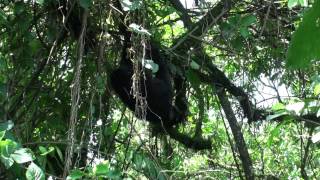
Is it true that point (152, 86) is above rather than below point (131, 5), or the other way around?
below

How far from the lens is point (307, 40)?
296mm

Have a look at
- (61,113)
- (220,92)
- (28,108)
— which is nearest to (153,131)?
(220,92)

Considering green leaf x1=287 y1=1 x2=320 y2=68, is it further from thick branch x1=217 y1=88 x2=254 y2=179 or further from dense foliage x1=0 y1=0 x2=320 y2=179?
thick branch x1=217 y1=88 x2=254 y2=179

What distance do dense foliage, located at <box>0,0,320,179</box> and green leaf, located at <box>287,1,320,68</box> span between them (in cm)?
93

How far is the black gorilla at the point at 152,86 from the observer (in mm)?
2270

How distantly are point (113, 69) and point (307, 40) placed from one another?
2.06 meters

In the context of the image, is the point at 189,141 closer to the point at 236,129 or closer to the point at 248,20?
the point at 236,129

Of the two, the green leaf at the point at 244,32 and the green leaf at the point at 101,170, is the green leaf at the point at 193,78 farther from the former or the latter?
the green leaf at the point at 101,170

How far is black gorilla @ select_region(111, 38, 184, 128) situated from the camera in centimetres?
227

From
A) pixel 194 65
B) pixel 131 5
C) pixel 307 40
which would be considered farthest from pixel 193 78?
pixel 307 40

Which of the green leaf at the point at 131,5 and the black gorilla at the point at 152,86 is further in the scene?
the black gorilla at the point at 152,86

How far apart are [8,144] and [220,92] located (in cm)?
176

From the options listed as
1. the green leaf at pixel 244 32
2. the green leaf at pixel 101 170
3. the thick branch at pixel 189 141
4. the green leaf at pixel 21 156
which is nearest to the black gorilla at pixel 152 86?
the thick branch at pixel 189 141

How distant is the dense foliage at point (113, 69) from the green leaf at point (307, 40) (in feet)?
3.05
